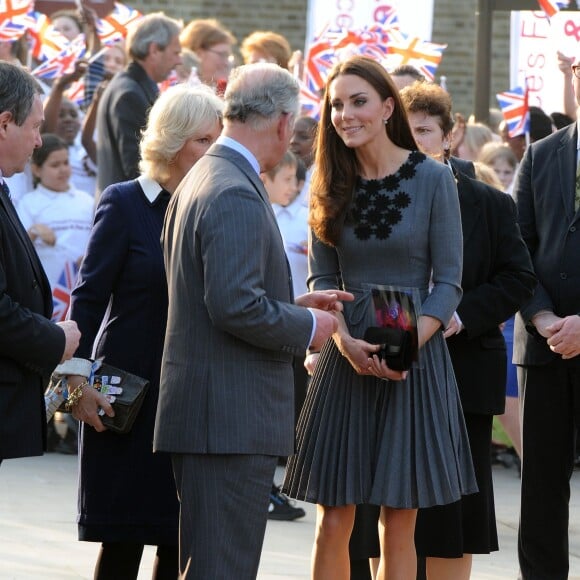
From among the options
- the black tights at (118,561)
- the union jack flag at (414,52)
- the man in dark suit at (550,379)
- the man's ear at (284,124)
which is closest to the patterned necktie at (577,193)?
the man in dark suit at (550,379)

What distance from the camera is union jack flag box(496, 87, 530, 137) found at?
33.9ft

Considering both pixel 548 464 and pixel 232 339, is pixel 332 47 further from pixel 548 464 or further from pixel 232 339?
pixel 232 339

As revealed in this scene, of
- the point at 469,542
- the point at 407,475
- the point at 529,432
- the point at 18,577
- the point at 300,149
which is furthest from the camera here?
the point at 300,149

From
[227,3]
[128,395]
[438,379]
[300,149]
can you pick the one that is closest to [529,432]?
[438,379]

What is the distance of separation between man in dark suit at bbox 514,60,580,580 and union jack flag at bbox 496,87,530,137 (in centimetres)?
503

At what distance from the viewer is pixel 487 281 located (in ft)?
16.7

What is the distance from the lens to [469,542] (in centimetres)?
501

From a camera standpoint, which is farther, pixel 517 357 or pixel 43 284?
pixel 517 357

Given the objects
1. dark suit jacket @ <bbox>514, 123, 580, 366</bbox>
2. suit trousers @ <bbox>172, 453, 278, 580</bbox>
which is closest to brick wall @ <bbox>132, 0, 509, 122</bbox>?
dark suit jacket @ <bbox>514, 123, 580, 366</bbox>

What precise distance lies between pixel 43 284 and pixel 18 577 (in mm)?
2140

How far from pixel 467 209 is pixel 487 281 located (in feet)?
0.91

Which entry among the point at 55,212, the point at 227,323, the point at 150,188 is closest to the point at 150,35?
the point at 55,212

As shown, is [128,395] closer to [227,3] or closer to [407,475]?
[407,475]

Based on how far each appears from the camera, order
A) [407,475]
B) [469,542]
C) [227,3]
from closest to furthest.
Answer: [407,475] → [469,542] → [227,3]
